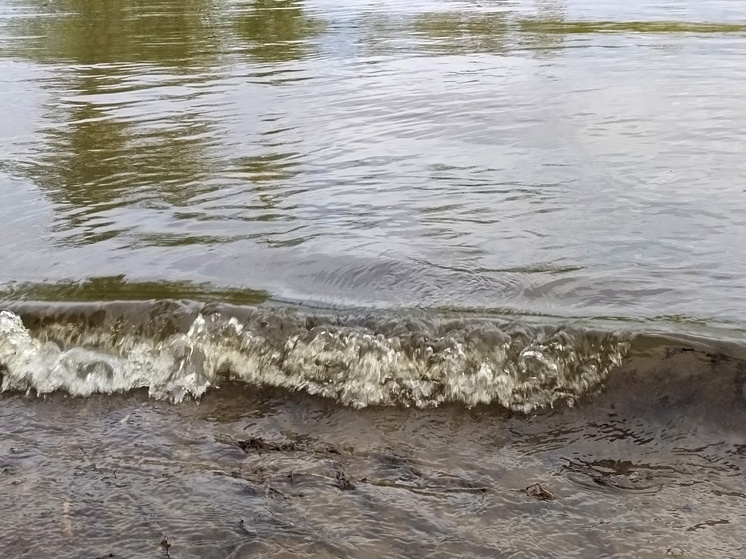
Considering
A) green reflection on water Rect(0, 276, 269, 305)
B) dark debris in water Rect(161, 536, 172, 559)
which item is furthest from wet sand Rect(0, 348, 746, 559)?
green reflection on water Rect(0, 276, 269, 305)

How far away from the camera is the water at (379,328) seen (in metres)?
3.21

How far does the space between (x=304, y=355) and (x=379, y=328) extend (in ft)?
1.45

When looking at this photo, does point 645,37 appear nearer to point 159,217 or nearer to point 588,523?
point 159,217

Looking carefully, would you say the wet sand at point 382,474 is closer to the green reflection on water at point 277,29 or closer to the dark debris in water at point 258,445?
the dark debris in water at point 258,445

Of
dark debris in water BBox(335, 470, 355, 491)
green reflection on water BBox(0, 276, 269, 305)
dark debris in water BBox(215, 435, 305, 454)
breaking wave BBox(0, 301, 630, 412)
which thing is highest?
green reflection on water BBox(0, 276, 269, 305)

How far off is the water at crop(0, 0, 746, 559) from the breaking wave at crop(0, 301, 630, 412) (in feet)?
0.05

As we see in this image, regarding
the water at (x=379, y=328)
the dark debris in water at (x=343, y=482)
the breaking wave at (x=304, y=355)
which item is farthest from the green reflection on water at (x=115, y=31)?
the dark debris in water at (x=343, y=482)

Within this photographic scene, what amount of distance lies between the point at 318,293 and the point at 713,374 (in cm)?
228

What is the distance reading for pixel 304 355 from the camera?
175 inches

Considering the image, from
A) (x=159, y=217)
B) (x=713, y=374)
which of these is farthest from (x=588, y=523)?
(x=159, y=217)

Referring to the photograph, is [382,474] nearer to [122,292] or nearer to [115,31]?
[122,292]

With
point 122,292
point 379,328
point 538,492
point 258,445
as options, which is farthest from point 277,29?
point 538,492

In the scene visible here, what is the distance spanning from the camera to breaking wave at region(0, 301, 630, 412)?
4.12m

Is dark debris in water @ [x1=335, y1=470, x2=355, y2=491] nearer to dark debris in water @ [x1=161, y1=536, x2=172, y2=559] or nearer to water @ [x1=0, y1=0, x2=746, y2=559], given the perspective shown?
water @ [x1=0, y1=0, x2=746, y2=559]
